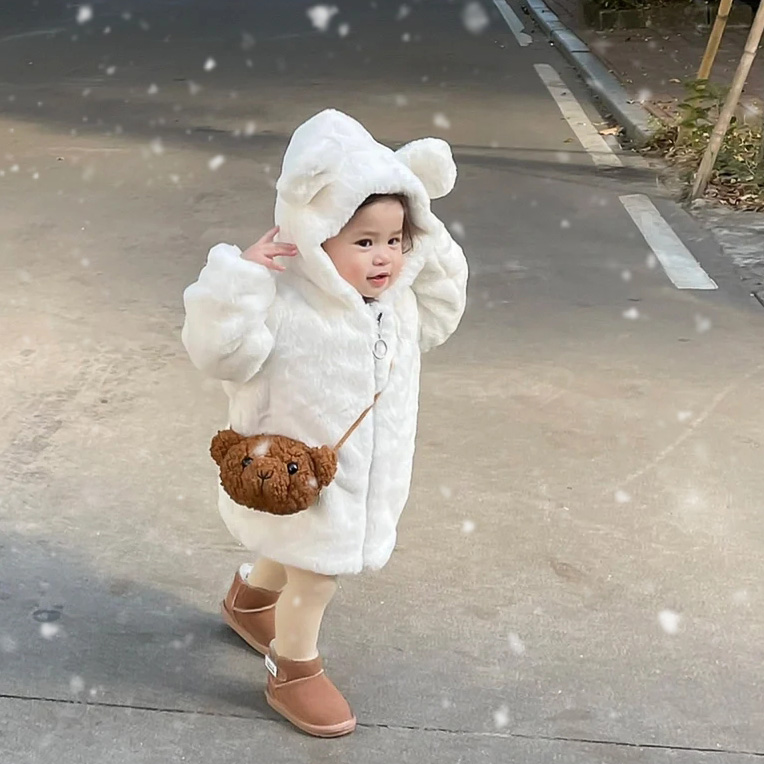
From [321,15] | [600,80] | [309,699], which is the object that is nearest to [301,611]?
[309,699]

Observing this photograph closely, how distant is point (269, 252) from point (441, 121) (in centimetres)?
748

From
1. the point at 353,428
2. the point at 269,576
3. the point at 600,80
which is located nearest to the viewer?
the point at 353,428

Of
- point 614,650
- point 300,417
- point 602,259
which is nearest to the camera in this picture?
point 300,417

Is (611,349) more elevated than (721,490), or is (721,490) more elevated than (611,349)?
(721,490)

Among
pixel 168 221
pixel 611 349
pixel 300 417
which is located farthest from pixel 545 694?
pixel 168 221

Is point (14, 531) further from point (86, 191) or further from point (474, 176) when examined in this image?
point (474, 176)

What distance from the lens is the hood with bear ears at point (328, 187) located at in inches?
91.1

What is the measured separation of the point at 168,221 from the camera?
6.77 m

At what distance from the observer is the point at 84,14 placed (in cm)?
1667

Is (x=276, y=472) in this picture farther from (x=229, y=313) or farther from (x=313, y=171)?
(x=313, y=171)

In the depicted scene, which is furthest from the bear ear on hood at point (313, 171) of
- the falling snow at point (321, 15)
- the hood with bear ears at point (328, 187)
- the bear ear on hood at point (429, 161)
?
the falling snow at point (321, 15)

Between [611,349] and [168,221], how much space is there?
2901 millimetres

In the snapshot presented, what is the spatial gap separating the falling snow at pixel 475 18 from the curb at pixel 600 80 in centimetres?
68

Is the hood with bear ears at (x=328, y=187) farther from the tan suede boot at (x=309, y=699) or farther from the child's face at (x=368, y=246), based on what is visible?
the tan suede boot at (x=309, y=699)
